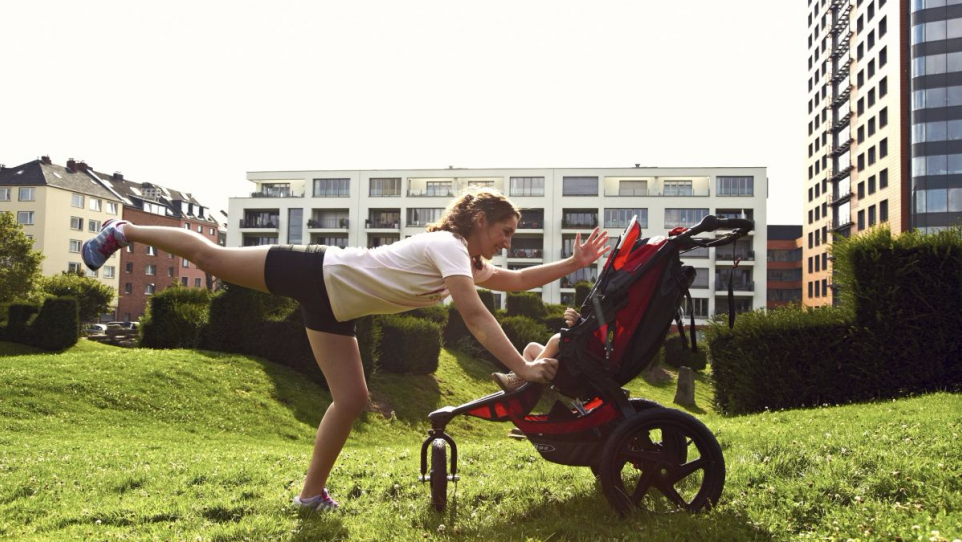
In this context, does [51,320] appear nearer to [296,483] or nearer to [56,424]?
[56,424]

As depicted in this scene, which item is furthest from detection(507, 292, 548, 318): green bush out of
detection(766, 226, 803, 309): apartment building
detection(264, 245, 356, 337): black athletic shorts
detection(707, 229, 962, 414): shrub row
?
detection(766, 226, 803, 309): apartment building

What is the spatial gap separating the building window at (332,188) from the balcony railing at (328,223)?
104 inches

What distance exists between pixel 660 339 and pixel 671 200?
66288mm

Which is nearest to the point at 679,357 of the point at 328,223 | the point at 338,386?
the point at 338,386

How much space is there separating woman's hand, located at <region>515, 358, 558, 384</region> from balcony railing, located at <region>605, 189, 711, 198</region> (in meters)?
66.3

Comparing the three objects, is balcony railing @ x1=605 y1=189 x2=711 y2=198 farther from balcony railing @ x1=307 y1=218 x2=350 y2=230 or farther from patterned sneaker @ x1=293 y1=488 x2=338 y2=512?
patterned sneaker @ x1=293 y1=488 x2=338 y2=512

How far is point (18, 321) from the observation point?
26.8m

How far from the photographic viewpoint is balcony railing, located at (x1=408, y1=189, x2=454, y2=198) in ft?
233

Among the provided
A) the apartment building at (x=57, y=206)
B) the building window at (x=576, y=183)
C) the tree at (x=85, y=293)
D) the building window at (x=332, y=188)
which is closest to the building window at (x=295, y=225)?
the building window at (x=332, y=188)

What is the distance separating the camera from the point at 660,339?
384 cm

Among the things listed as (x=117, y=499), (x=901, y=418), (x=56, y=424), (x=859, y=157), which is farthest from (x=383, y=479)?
(x=859, y=157)

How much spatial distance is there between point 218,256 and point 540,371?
79.3 inches

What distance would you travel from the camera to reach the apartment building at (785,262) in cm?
10512

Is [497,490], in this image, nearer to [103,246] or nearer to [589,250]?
[589,250]
